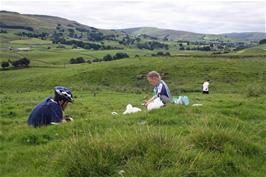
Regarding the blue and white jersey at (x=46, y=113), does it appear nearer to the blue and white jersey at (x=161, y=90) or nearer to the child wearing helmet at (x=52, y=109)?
the child wearing helmet at (x=52, y=109)

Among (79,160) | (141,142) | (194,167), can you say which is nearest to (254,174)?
(194,167)

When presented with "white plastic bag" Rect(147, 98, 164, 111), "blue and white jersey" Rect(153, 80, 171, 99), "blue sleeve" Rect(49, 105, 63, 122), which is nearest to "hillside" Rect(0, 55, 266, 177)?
"blue sleeve" Rect(49, 105, 63, 122)

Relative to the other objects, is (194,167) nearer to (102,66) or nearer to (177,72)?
(177,72)

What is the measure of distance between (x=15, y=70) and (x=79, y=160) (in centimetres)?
8281

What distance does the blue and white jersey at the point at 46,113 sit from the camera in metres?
10.8

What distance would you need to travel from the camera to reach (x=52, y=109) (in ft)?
35.5

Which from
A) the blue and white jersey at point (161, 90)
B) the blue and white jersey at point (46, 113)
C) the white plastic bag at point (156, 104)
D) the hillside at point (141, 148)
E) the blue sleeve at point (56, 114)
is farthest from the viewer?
the blue and white jersey at point (161, 90)

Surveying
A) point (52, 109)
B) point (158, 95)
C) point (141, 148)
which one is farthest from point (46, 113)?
point (158, 95)

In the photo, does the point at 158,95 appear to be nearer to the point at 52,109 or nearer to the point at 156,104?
the point at 156,104

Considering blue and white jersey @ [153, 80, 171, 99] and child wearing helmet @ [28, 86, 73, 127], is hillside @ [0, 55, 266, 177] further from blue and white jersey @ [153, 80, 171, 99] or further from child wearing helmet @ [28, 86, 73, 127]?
blue and white jersey @ [153, 80, 171, 99]

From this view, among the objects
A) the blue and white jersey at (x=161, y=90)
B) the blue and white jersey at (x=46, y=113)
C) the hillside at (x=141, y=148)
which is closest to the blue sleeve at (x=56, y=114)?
the blue and white jersey at (x=46, y=113)

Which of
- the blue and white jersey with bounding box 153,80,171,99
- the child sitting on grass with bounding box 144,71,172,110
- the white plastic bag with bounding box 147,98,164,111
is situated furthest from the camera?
the blue and white jersey with bounding box 153,80,171,99

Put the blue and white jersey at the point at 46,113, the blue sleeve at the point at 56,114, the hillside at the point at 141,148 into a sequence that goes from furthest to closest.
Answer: the blue sleeve at the point at 56,114 < the blue and white jersey at the point at 46,113 < the hillside at the point at 141,148

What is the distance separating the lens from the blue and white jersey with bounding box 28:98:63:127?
35.3 ft
